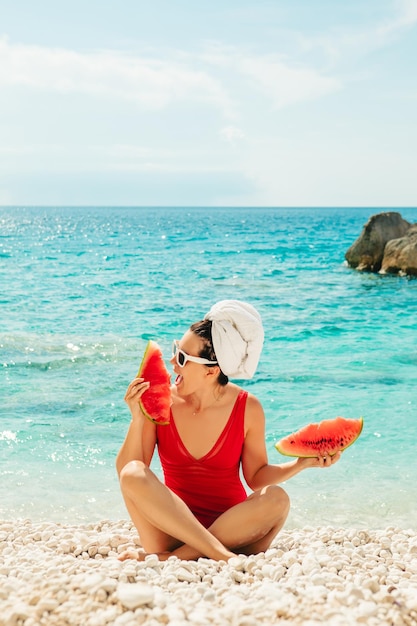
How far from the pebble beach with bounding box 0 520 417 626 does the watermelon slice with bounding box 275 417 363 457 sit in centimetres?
57

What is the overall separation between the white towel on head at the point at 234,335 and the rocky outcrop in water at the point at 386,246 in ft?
71.1

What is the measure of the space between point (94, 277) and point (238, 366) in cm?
2287

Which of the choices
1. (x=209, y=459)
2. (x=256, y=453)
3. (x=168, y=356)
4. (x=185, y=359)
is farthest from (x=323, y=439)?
(x=168, y=356)

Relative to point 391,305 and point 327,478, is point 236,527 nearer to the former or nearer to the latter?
point 327,478

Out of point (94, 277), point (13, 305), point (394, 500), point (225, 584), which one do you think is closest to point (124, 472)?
point (225, 584)

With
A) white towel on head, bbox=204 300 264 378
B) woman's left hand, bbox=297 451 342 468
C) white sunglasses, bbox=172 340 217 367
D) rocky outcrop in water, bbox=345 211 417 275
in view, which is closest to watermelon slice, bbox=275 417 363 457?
woman's left hand, bbox=297 451 342 468

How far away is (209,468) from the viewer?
4.38 meters

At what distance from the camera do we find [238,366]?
427cm

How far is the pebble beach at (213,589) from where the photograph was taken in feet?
9.95

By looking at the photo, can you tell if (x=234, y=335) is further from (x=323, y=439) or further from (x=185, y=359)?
(x=323, y=439)

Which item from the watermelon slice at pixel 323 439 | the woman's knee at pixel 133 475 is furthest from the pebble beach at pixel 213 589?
the watermelon slice at pixel 323 439

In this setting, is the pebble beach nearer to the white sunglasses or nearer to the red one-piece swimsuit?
the red one-piece swimsuit

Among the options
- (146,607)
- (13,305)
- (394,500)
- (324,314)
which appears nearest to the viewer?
(146,607)

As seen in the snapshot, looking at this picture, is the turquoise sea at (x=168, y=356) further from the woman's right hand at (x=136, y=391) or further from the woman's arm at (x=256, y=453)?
the woman's right hand at (x=136, y=391)
